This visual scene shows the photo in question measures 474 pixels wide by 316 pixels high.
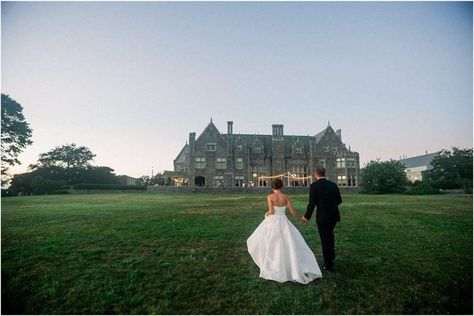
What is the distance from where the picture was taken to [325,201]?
20.9ft

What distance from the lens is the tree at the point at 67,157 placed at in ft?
215

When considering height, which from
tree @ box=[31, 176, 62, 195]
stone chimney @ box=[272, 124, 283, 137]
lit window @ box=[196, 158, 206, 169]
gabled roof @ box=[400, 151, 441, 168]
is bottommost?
tree @ box=[31, 176, 62, 195]

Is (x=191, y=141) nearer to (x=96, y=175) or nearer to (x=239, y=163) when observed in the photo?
(x=239, y=163)

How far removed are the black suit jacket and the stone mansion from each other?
133ft

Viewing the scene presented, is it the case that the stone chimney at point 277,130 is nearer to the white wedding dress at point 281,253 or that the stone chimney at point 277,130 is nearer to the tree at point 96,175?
the tree at point 96,175

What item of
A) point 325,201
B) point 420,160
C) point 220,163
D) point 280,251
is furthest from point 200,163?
point 420,160

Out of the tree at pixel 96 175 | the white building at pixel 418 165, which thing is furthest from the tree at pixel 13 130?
the white building at pixel 418 165

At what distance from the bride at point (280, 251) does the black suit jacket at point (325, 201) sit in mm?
713

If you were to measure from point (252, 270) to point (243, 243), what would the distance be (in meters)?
2.25

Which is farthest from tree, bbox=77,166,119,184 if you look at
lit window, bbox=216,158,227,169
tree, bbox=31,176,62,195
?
lit window, bbox=216,158,227,169

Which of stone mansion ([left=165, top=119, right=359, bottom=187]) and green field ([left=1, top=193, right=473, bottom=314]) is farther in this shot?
stone mansion ([left=165, top=119, right=359, bottom=187])

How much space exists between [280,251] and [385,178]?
39.2 meters

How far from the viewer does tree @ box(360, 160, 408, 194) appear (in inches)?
1538

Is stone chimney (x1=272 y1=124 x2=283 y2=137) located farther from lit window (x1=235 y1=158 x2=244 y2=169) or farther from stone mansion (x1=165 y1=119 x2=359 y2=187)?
lit window (x1=235 y1=158 x2=244 y2=169)
